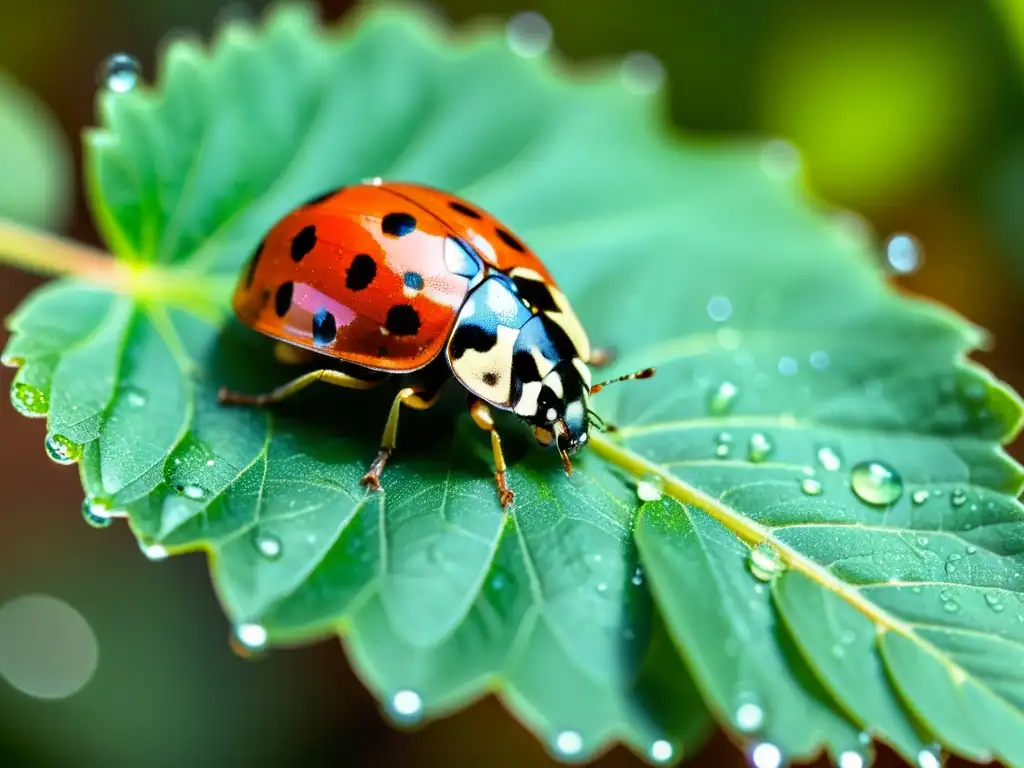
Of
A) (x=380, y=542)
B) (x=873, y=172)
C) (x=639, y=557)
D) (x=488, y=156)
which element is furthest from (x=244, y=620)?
(x=873, y=172)

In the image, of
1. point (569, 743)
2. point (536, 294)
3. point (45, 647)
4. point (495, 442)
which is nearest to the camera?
point (569, 743)

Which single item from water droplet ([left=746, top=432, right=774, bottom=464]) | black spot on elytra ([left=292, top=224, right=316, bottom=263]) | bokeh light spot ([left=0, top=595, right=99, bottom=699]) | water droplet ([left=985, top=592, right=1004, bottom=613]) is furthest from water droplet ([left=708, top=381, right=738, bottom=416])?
bokeh light spot ([left=0, top=595, right=99, bottom=699])

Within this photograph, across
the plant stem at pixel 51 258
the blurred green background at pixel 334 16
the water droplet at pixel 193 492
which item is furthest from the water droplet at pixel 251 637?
the blurred green background at pixel 334 16

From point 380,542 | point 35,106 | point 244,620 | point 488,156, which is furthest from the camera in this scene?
point 35,106

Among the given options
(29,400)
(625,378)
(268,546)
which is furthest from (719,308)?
(29,400)

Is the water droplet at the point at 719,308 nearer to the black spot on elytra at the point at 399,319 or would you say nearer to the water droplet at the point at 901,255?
the water droplet at the point at 901,255

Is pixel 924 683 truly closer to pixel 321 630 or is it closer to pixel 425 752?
pixel 321 630

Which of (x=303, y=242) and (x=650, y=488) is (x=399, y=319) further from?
(x=650, y=488)
